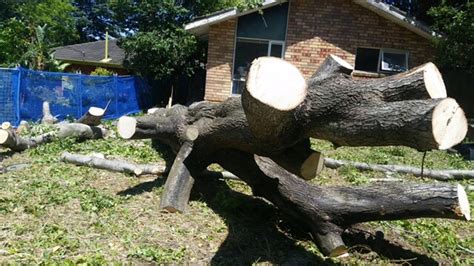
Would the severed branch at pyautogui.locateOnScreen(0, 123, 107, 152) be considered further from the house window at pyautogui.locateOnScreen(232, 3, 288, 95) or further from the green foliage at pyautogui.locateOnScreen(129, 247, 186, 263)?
the house window at pyautogui.locateOnScreen(232, 3, 288, 95)

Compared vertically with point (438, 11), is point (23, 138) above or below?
below

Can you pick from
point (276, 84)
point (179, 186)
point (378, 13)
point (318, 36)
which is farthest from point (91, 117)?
point (378, 13)

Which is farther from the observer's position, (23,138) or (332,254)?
(23,138)

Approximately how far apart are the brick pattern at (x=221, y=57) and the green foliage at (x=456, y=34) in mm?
5850

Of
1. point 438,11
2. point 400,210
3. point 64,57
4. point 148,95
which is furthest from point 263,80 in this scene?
point 64,57

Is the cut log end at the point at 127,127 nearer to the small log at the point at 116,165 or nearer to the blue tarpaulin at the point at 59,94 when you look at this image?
the small log at the point at 116,165

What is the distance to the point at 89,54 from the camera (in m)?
24.8

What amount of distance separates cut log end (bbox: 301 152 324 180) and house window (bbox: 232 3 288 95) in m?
9.19

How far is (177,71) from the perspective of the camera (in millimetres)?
16750

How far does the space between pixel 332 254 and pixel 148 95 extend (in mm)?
13531

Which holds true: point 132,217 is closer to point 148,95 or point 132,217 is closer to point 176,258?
point 176,258

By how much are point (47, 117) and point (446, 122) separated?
9.82 m

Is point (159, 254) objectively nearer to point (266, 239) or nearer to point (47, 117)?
point (266, 239)

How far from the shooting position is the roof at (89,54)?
74.8 ft
